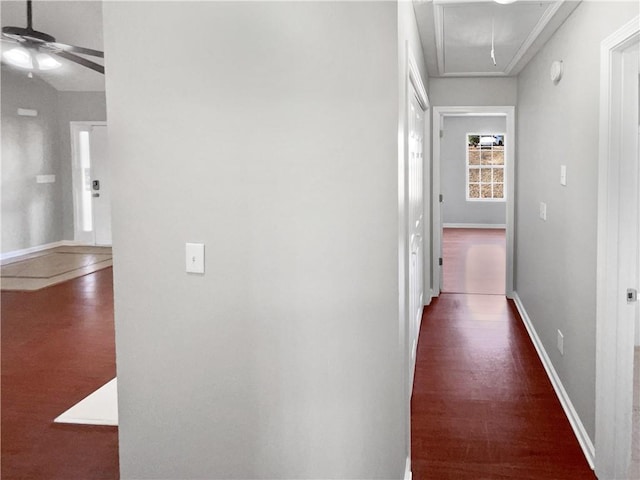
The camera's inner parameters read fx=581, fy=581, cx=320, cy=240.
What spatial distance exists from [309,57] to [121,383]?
4.62 feet

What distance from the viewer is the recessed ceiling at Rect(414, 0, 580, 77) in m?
3.27

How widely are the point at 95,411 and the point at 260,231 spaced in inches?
74.3

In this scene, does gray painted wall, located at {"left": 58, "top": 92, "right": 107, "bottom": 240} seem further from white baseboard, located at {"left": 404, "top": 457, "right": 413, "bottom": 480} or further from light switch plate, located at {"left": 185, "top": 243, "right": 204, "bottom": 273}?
white baseboard, located at {"left": 404, "top": 457, "right": 413, "bottom": 480}

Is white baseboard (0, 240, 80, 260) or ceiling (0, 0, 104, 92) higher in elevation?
ceiling (0, 0, 104, 92)

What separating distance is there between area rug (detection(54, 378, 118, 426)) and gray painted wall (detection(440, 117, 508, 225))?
1000 cm

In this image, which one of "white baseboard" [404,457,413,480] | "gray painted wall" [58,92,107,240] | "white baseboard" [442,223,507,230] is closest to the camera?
"white baseboard" [404,457,413,480]

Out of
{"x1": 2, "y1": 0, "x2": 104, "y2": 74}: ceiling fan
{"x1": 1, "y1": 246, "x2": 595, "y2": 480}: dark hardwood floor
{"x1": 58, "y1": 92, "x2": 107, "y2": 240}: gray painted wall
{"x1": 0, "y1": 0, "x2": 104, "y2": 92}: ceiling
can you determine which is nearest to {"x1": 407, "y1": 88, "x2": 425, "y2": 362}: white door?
{"x1": 1, "y1": 246, "x2": 595, "y2": 480}: dark hardwood floor

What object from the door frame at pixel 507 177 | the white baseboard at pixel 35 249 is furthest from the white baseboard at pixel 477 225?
the white baseboard at pixel 35 249

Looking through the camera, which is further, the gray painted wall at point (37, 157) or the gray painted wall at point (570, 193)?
the gray painted wall at point (37, 157)

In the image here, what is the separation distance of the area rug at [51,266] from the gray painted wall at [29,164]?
36cm

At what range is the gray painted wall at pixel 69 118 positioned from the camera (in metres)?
9.56

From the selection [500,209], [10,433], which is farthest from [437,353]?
[500,209]

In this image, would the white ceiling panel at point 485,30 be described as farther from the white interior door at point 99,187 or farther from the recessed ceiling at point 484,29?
the white interior door at point 99,187

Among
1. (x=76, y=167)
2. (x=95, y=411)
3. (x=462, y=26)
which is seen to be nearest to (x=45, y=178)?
(x=76, y=167)
